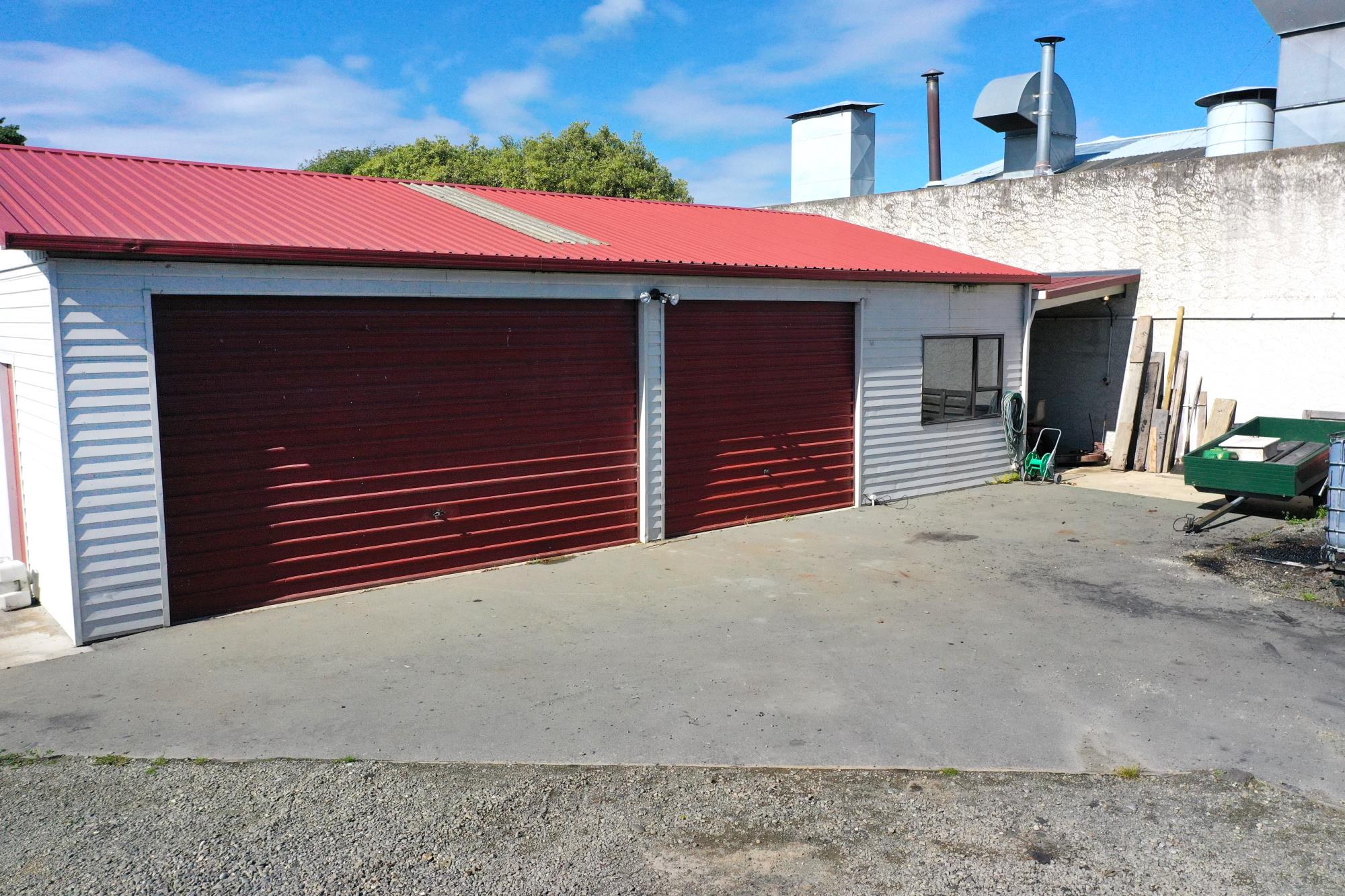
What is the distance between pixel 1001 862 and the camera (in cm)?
439

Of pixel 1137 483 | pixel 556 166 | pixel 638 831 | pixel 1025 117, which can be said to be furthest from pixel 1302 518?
pixel 556 166

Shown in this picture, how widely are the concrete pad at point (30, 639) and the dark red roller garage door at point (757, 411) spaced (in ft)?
18.5

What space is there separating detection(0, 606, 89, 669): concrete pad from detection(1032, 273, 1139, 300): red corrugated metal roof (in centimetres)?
1211

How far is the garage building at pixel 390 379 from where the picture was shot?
729 cm

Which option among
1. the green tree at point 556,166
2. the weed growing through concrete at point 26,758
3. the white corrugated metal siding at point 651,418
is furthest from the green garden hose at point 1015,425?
the green tree at point 556,166

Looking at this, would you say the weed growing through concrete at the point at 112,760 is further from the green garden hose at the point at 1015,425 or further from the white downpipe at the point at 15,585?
the green garden hose at the point at 1015,425

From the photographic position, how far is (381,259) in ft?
26.9

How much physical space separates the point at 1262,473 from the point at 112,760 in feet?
34.5

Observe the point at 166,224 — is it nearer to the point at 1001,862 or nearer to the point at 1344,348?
the point at 1001,862

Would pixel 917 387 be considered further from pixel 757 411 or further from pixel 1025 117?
pixel 1025 117

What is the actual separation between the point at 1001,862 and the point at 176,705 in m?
4.80

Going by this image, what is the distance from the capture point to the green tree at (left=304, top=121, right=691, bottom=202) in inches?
1481

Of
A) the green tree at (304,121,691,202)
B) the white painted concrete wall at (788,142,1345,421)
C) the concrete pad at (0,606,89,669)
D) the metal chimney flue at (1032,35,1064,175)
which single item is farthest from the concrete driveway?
the green tree at (304,121,691,202)

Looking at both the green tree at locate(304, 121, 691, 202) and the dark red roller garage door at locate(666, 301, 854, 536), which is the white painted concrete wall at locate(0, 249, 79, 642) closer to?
the dark red roller garage door at locate(666, 301, 854, 536)
